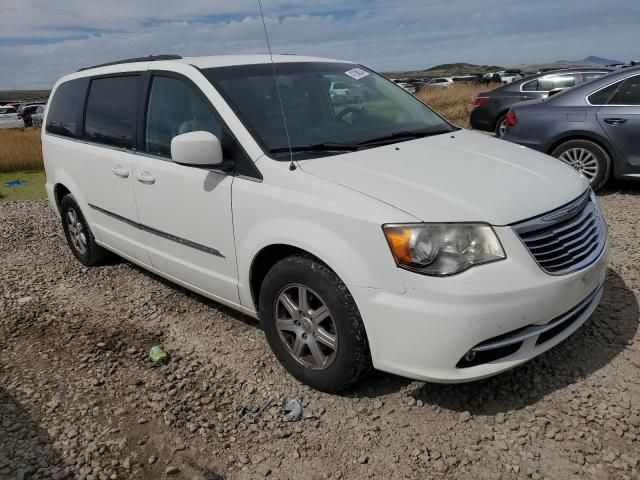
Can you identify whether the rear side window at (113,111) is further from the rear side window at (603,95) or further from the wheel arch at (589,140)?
the rear side window at (603,95)

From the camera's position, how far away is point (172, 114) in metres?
3.67

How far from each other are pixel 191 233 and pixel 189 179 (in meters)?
0.35

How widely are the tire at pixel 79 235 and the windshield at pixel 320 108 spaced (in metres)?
2.38

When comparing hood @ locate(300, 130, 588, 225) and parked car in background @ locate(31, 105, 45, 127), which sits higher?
hood @ locate(300, 130, 588, 225)

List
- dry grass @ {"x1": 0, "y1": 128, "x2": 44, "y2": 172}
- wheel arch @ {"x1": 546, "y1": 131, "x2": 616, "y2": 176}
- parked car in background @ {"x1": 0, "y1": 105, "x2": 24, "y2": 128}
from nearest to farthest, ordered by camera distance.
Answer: wheel arch @ {"x1": 546, "y1": 131, "x2": 616, "y2": 176}, dry grass @ {"x1": 0, "y1": 128, "x2": 44, "y2": 172}, parked car in background @ {"x1": 0, "y1": 105, "x2": 24, "y2": 128}

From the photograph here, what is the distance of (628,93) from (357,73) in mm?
3913

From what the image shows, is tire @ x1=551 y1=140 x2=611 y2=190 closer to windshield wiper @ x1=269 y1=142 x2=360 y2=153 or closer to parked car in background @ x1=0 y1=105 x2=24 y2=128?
windshield wiper @ x1=269 y1=142 x2=360 y2=153

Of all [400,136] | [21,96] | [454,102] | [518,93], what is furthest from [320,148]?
[21,96]

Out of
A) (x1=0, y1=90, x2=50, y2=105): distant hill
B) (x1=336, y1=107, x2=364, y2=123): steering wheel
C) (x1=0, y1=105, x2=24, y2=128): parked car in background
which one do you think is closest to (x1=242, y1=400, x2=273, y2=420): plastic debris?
(x1=336, y1=107, x2=364, y2=123): steering wheel

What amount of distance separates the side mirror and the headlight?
1.15 meters

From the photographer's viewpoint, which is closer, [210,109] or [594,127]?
[210,109]

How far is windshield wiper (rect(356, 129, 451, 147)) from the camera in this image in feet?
10.9

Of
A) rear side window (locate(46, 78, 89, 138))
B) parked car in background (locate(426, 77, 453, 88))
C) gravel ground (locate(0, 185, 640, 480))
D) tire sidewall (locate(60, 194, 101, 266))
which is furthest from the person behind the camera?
parked car in background (locate(426, 77, 453, 88))

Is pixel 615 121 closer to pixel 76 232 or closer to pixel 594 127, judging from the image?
pixel 594 127
